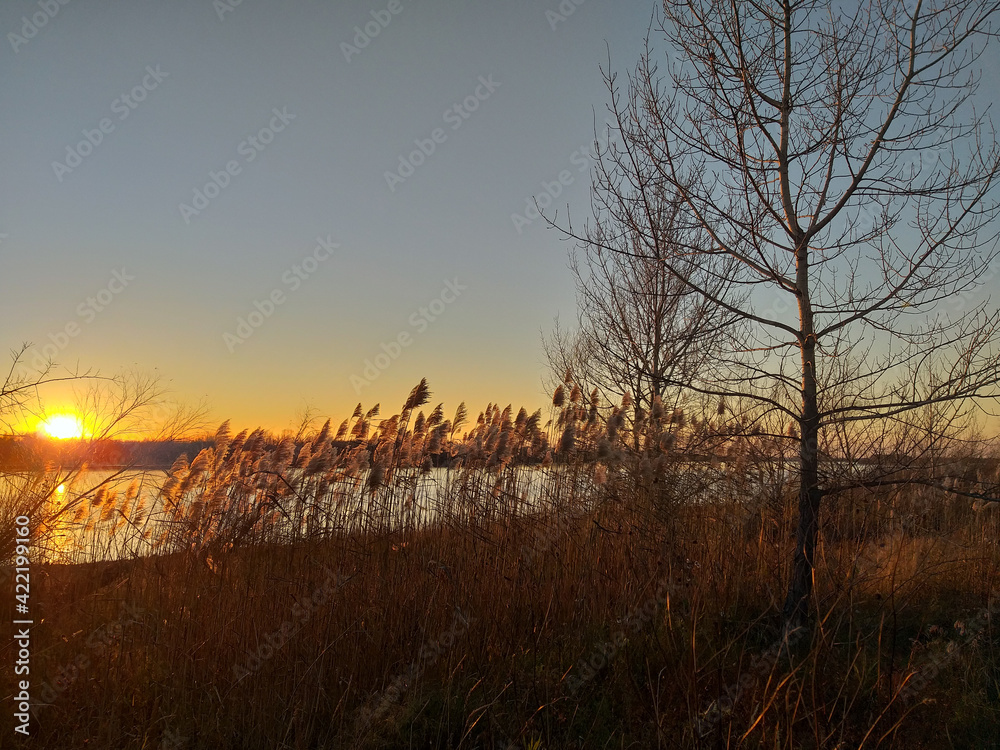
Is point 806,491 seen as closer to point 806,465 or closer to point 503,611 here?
point 806,465

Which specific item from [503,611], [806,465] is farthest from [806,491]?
[503,611]

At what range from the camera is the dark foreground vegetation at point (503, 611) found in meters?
3.07

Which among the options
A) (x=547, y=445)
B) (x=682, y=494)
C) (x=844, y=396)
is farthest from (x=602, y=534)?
(x=844, y=396)

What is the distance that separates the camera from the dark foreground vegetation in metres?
3.07

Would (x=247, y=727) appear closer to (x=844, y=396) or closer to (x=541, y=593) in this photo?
(x=541, y=593)

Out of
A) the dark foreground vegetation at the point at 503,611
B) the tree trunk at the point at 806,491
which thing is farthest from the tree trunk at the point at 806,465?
the dark foreground vegetation at the point at 503,611

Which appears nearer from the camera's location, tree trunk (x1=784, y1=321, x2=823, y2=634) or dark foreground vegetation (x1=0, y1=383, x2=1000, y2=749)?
dark foreground vegetation (x1=0, y1=383, x2=1000, y2=749)

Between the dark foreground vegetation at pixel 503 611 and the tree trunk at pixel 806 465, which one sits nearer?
the dark foreground vegetation at pixel 503 611

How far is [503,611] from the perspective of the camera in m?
3.99

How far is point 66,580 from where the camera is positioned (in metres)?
4.97

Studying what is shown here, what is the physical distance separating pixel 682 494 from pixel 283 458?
3.71 meters

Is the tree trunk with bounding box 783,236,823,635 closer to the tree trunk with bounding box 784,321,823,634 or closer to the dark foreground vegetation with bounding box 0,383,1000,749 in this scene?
the tree trunk with bounding box 784,321,823,634

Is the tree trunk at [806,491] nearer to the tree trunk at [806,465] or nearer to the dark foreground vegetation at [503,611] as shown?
the tree trunk at [806,465]

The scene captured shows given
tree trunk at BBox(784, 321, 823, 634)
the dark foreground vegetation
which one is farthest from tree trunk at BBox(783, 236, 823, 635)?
the dark foreground vegetation
